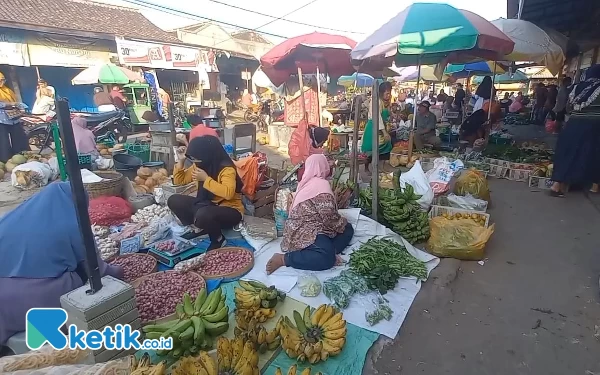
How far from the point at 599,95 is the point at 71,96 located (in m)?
15.8

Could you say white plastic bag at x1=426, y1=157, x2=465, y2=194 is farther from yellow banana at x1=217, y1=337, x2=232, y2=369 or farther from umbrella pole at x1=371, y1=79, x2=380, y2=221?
yellow banana at x1=217, y1=337, x2=232, y2=369

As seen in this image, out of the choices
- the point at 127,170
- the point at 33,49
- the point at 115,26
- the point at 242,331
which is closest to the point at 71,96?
the point at 33,49

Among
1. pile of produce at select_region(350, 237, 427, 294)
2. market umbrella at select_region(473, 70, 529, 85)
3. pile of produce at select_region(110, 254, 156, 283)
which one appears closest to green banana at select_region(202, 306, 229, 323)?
pile of produce at select_region(110, 254, 156, 283)

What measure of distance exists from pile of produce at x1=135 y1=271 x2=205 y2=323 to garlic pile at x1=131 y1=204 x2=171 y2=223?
4.75 feet

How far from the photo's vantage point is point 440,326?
9.17ft

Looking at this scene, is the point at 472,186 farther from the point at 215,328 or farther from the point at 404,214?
the point at 215,328

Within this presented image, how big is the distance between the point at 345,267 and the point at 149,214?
2.54m

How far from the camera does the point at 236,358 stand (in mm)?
2025

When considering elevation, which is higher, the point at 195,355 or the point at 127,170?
the point at 127,170

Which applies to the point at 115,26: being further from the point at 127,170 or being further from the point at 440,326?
the point at 440,326

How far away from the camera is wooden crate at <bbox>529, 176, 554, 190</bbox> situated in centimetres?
595

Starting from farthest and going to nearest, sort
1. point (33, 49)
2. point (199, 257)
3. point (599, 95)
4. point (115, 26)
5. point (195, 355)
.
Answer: point (115, 26) → point (33, 49) → point (599, 95) → point (199, 257) → point (195, 355)

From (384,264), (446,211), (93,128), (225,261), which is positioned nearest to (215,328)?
(225,261)

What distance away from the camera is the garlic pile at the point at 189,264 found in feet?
10.5
